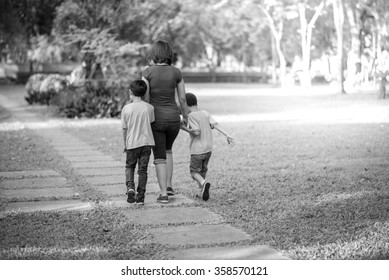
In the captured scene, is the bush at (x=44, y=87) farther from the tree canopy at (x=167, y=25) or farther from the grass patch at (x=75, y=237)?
the grass patch at (x=75, y=237)

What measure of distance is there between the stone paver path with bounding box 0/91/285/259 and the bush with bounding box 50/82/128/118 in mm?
8138

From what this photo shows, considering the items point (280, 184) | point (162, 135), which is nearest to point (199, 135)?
point (162, 135)

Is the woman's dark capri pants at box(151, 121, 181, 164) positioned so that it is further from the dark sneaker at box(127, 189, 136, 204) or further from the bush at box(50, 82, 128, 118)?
the bush at box(50, 82, 128, 118)

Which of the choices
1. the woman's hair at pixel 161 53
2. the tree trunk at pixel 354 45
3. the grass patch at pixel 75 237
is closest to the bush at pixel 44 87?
the tree trunk at pixel 354 45

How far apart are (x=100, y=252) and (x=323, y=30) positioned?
47.3m

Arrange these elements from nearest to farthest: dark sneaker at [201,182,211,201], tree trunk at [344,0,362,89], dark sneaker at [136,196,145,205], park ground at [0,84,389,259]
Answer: park ground at [0,84,389,259]
dark sneaker at [136,196,145,205]
dark sneaker at [201,182,211,201]
tree trunk at [344,0,362,89]

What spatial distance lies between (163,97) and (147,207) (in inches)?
45.4

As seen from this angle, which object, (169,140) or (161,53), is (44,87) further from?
(161,53)

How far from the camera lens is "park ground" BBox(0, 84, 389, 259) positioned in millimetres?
5441

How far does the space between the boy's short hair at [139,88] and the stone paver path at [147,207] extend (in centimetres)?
118

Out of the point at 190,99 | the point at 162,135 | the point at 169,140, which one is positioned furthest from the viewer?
the point at 190,99

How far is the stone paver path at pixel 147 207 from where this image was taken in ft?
17.0

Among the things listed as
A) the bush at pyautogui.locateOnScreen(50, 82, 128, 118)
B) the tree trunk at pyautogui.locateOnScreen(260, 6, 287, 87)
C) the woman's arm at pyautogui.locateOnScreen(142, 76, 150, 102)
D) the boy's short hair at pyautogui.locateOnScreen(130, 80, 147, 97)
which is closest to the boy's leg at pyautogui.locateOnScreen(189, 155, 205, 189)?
the woman's arm at pyautogui.locateOnScreen(142, 76, 150, 102)

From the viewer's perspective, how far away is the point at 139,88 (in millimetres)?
6680
